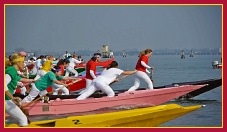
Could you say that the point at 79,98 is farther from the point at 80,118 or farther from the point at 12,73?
the point at 12,73

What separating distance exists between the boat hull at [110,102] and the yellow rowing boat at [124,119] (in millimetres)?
3402

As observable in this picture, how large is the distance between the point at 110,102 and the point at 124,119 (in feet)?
12.6

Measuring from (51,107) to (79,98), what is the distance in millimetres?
975

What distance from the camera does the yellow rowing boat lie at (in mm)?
11359

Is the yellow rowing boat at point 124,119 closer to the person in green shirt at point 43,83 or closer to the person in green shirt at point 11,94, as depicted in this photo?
the person in green shirt at point 11,94

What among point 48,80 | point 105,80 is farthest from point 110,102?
point 48,80

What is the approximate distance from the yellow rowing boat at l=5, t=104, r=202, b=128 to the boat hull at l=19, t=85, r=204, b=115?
134 inches

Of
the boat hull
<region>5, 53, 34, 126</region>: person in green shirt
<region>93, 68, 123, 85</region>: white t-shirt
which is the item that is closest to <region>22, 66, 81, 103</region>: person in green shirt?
the boat hull

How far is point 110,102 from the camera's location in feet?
51.3

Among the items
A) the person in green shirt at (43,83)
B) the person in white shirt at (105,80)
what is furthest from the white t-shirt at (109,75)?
the person in green shirt at (43,83)

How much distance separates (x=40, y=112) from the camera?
49.1ft

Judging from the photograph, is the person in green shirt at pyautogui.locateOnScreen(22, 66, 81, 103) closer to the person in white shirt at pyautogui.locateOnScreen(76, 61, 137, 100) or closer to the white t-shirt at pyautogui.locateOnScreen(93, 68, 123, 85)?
the person in white shirt at pyautogui.locateOnScreen(76, 61, 137, 100)

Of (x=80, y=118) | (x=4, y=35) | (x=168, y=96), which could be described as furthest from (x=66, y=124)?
(x=168, y=96)

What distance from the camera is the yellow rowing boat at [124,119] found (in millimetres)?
11359
